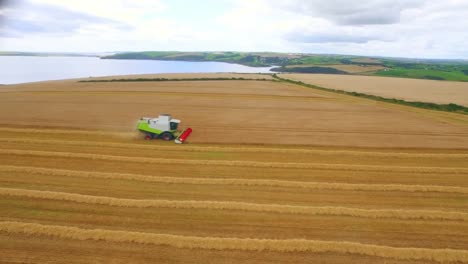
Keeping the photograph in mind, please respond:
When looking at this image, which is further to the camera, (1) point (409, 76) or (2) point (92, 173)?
(1) point (409, 76)

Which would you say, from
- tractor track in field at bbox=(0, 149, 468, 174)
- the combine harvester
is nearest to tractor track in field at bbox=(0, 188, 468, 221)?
tractor track in field at bbox=(0, 149, 468, 174)

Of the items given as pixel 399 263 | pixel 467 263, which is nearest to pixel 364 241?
pixel 399 263

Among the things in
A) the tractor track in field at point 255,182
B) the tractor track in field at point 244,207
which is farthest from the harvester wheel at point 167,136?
the tractor track in field at point 244,207

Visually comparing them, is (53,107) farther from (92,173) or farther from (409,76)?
(409,76)

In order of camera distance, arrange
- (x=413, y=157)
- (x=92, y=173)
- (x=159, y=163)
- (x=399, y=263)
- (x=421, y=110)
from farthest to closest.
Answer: (x=421, y=110) → (x=413, y=157) → (x=159, y=163) → (x=92, y=173) → (x=399, y=263)

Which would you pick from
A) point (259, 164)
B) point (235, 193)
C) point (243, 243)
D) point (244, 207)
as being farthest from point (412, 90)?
point (243, 243)

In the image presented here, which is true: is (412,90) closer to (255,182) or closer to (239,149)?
(239,149)

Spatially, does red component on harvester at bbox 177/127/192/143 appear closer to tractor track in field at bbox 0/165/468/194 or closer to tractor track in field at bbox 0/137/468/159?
tractor track in field at bbox 0/137/468/159
